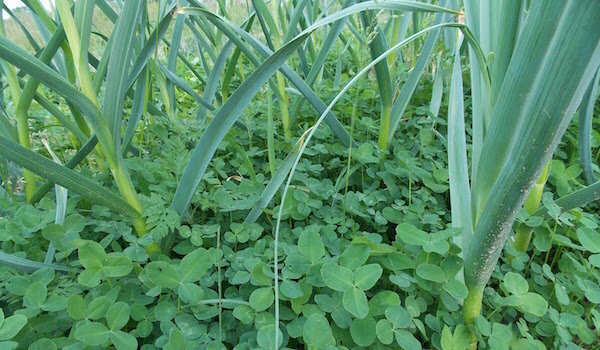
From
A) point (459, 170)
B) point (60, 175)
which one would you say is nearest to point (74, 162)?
point (60, 175)

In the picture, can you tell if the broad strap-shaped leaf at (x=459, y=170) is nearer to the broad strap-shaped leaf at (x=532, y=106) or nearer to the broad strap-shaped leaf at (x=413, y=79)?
the broad strap-shaped leaf at (x=532, y=106)

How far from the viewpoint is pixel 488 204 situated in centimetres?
65

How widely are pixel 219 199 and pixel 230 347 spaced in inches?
13.6

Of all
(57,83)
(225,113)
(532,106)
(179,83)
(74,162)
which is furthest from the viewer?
(179,83)

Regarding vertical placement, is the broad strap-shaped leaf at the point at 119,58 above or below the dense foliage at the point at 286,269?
above

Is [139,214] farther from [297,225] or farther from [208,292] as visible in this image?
[297,225]

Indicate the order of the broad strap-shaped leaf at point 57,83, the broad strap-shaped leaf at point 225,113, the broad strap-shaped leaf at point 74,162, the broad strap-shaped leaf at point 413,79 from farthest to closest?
the broad strap-shaped leaf at point 413,79 → the broad strap-shaped leaf at point 74,162 → the broad strap-shaped leaf at point 225,113 → the broad strap-shaped leaf at point 57,83

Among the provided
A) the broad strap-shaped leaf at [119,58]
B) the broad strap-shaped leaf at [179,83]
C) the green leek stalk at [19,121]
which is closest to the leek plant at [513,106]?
the broad strap-shaped leaf at [119,58]

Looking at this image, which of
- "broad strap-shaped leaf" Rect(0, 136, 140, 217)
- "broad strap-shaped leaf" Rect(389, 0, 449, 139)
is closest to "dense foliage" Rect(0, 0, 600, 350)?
"broad strap-shaped leaf" Rect(0, 136, 140, 217)

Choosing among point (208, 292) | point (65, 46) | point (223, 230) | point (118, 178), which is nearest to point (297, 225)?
point (223, 230)

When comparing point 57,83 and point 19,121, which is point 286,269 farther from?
point 19,121

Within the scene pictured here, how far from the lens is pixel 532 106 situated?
20.2 inches

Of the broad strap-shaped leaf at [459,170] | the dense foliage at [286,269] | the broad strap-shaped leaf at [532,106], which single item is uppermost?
the broad strap-shaped leaf at [532,106]

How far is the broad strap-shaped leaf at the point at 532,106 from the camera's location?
0.44 meters
